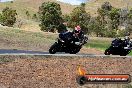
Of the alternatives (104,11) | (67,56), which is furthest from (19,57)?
(104,11)

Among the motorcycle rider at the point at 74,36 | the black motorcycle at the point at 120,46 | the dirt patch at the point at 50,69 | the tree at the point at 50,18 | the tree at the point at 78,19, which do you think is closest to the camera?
the dirt patch at the point at 50,69

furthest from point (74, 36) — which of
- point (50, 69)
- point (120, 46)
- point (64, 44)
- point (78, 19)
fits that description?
point (78, 19)

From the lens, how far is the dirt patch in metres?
24.5

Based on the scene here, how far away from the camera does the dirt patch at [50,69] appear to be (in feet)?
80.3

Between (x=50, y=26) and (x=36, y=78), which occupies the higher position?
(x=36, y=78)

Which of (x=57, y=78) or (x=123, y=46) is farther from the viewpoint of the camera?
(x=123, y=46)

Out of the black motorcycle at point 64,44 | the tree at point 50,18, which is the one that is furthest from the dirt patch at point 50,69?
the tree at point 50,18

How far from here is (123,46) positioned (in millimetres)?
30406

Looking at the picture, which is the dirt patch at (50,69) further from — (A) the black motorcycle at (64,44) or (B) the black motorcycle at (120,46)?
(A) the black motorcycle at (64,44)

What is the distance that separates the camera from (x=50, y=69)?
2641 cm

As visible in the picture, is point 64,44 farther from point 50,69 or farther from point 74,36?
point 50,69

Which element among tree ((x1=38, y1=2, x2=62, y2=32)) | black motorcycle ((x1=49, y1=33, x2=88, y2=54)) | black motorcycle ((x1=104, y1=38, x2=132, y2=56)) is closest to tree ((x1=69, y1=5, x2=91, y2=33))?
tree ((x1=38, y1=2, x2=62, y2=32))

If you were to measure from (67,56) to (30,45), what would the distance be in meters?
19.1

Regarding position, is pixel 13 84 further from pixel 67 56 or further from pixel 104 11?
pixel 104 11
